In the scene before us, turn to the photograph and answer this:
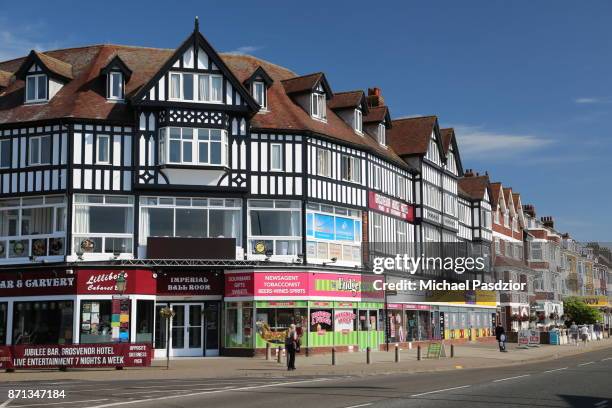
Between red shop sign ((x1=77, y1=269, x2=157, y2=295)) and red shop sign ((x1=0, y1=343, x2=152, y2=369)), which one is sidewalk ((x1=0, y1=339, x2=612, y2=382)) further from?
red shop sign ((x1=77, y1=269, x2=157, y2=295))

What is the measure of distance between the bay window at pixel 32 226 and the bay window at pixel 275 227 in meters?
8.59

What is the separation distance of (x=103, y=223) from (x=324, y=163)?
36.9 ft

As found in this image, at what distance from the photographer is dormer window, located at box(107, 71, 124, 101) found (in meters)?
38.0

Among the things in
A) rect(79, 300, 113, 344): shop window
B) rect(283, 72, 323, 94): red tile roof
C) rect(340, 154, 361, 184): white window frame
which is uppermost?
rect(283, 72, 323, 94): red tile roof

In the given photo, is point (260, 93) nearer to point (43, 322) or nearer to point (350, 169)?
point (350, 169)

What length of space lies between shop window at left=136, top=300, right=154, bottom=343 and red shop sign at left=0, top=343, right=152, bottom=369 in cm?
623

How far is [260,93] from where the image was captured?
132ft

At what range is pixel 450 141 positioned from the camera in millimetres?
55500

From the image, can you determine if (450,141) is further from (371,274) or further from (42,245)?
(42,245)

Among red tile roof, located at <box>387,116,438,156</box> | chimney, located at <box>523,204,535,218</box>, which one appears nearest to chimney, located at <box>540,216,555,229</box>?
chimney, located at <box>523,204,535,218</box>

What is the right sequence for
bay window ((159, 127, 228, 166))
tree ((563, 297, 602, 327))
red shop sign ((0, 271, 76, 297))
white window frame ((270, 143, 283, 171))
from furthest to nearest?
tree ((563, 297, 602, 327)) → white window frame ((270, 143, 283, 171)) → bay window ((159, 127, 228, 166)) → red shop sign ((0, 271, 76, 297))

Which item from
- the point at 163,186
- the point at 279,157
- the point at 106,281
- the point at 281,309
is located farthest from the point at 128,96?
the point at 281,309

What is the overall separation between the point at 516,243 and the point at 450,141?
23751 mm

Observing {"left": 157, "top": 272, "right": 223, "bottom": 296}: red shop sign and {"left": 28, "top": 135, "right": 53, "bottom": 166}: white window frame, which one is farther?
{"left": 157, "top": 272, "right": 223, "bottom": 296}: red shop sign
